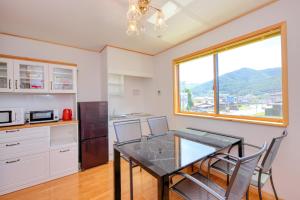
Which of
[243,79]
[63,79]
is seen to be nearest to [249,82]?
[243,79]

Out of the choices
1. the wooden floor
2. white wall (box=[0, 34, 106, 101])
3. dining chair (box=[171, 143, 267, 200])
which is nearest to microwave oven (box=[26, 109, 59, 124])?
white wall (box=[0, 34, 106, 101])

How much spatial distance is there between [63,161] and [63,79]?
149 cm

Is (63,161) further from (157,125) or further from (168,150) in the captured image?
(168,150)

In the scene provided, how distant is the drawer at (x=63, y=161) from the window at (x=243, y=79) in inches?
91.5

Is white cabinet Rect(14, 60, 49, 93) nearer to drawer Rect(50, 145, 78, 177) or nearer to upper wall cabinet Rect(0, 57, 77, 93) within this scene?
upper wall cabinet Rect(0, 57, 77, 93)

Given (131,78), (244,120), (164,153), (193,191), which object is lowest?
(193,191)

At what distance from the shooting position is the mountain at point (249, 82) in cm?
193

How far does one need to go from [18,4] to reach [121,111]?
2.66m

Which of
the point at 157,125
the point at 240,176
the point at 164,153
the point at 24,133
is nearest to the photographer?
the point at 240,176

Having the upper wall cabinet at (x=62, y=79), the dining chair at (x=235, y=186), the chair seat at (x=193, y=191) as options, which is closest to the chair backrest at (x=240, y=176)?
the dining chair at (x=235, y=186)

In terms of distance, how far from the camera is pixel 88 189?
215 centimetres

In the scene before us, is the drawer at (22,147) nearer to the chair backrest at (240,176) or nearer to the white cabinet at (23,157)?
the white cabinet at (23,157)

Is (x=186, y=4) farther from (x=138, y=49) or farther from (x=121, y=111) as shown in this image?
(x=121, y=111)

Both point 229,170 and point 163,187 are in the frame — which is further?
point 229,170
